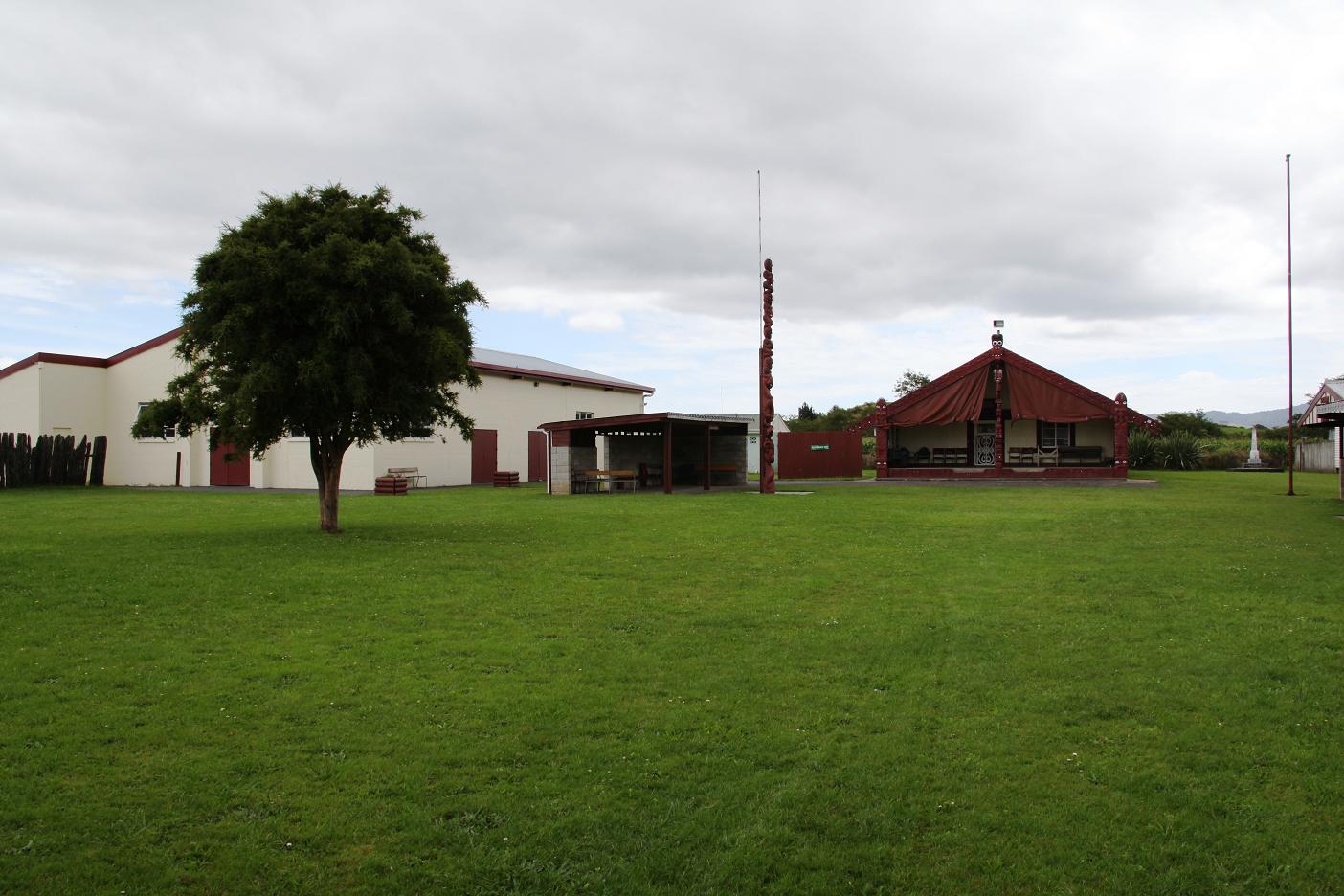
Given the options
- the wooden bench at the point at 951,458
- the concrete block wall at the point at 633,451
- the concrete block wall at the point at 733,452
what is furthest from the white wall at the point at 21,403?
the wooden bench at the point at 951,458

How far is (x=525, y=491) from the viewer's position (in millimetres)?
31078

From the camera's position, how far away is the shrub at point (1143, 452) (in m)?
46.7

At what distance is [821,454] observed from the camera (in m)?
41.3

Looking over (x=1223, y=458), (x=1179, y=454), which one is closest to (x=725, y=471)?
(x=1179, y=454)

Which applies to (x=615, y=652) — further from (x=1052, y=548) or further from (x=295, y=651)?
(x=1052, y=548)

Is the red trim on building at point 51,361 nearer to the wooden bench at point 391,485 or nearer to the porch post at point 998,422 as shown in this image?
the wooden bench at point 391,485

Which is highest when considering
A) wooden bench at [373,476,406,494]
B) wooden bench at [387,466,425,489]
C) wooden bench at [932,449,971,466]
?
wooden bench at [932,449,971,466]

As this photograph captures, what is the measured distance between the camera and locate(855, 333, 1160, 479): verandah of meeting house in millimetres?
36469

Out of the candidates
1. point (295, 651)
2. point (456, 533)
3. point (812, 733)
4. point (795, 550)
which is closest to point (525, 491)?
point (456, 533)

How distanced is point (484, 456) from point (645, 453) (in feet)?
21.5

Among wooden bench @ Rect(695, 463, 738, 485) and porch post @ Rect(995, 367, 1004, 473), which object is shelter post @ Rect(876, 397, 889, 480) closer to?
porch post @ Rect(995, 367, 1004, 473)

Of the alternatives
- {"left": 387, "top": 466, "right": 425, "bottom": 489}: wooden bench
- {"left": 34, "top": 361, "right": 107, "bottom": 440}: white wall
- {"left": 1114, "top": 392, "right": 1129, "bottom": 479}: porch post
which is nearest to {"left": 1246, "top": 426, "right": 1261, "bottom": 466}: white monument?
{"left": 1114, "top": 392, "right": 1129, "bottom": 479}: porch post

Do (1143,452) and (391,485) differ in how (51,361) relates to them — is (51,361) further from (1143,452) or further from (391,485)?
(1143,452)

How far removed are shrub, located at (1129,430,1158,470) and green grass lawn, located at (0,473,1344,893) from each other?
3778 centimetres
